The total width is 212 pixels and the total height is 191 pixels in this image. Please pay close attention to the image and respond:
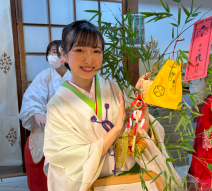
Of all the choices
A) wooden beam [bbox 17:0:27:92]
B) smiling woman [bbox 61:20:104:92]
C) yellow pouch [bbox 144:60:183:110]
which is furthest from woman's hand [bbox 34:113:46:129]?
yellow pouch [bbox 144:60:183:110]

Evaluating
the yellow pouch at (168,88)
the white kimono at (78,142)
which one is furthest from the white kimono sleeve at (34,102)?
the yellow pouch at (168,88)

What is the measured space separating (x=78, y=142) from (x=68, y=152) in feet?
0.24

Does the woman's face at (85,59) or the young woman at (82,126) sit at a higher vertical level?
the woman's face at (85,59)

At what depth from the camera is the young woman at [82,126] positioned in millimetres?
945

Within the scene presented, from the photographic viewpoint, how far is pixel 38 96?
212cm

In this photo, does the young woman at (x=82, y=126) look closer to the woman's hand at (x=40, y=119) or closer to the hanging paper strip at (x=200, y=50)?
the hanging paper strip at (x=200, y=50)

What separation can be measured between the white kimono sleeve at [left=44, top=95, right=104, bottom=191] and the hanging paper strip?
21.3 inches

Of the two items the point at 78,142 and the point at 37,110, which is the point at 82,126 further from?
the point at 37,110

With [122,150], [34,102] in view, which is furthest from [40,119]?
[122,150]

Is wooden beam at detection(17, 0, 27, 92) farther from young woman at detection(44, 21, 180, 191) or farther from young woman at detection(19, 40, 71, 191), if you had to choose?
young woman at detection(44, 21, 180, 191)

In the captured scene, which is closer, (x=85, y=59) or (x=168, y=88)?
(x=168, y=88)

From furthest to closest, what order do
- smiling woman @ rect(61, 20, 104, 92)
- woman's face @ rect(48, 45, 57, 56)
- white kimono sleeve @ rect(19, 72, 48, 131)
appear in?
woman's face @ rect(48, 45, 57, 56), white kimono sleeve @ rect(19, 72, 48, 131), smiling woman @ rect(61, 20, 104, 92)

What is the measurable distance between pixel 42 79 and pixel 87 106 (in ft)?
4.25

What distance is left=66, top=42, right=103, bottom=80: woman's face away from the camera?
1049mm
